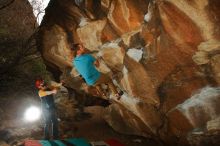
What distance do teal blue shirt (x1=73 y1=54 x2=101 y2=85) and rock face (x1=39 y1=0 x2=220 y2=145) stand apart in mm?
1388

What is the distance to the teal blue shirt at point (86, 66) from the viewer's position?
8.71 metres

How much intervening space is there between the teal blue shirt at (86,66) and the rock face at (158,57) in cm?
139

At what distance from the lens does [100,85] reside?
13914mm

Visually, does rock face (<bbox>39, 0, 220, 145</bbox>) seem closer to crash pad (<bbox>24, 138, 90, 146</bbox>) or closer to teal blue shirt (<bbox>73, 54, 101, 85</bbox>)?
teal blue shirt (<bbox>73, 54, 101, 85</bbox>)

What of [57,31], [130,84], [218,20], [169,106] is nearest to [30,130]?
[57,31]

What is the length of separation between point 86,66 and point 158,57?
2.20 m

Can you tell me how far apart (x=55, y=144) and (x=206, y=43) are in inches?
228

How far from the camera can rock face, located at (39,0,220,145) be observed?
7.62 metres

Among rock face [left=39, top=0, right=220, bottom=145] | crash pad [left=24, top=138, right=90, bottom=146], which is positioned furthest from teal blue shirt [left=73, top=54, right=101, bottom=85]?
crash pad [left=24, top=138, right=90, bottom=146]

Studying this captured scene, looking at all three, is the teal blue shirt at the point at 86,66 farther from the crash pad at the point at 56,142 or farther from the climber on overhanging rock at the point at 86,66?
the crash pad at the point at 56,142

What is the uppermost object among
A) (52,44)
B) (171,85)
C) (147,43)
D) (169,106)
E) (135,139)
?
(52,44)

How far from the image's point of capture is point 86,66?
8914 millimetres

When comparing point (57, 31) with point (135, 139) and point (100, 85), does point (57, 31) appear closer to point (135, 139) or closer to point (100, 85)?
point (100, 85)

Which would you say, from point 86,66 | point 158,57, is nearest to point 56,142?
point 86,66
